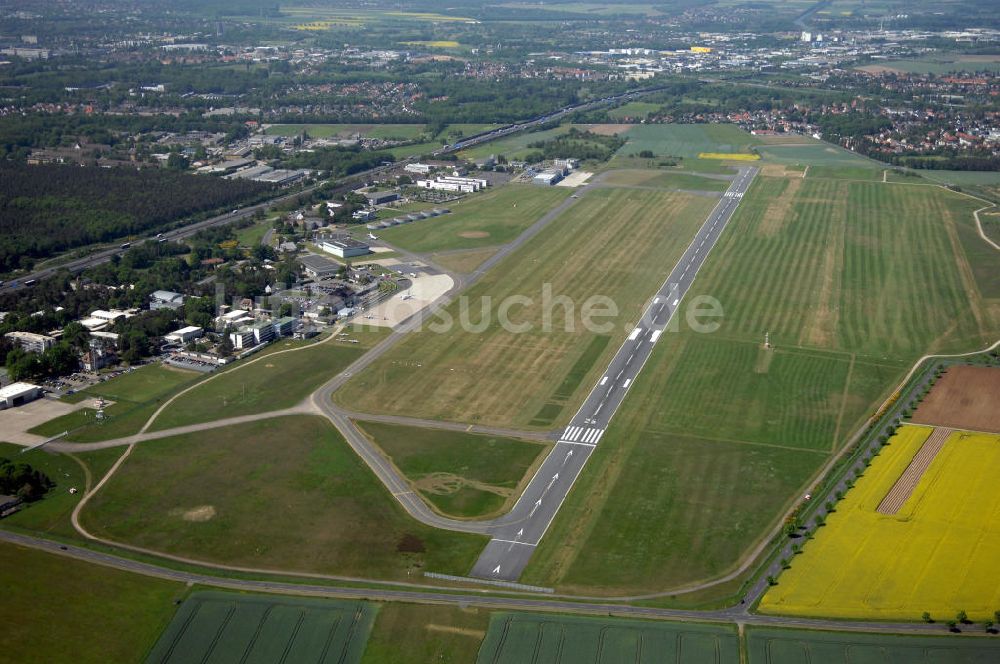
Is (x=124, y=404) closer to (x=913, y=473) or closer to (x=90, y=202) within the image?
(x=913, y=473)

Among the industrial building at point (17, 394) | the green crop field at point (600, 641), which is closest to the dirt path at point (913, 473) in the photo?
the green crop field at point (600, 641)

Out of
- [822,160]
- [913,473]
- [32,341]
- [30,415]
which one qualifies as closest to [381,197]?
[32,341]

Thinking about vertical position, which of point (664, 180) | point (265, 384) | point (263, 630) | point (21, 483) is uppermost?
point (21, 483)

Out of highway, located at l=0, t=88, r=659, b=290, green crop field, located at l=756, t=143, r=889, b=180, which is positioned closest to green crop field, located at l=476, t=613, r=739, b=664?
highway, located at l=0, t=88, r=659, b=290

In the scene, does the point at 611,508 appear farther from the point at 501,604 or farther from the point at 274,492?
the point at 274,492

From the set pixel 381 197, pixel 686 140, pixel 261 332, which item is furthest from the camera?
pixel 686 140

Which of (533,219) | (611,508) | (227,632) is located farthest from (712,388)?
(533,219)

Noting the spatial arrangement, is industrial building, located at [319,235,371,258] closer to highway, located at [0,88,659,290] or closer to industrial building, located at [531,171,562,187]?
highway, located at [0,88,659,290]
